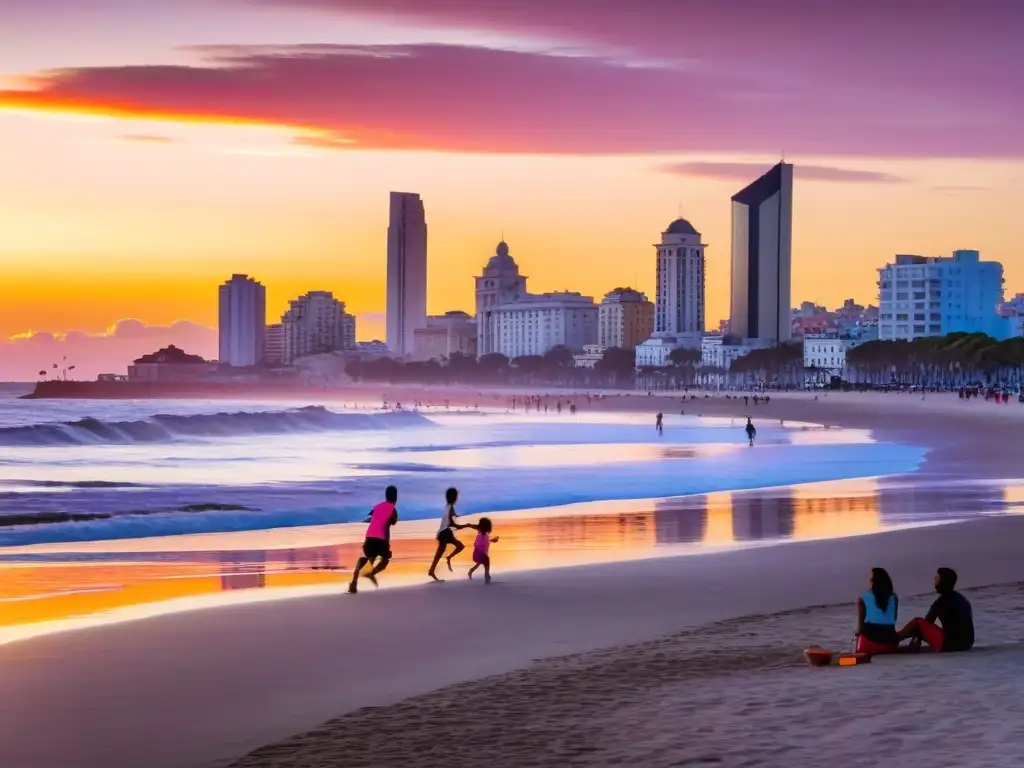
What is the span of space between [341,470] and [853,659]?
117ft

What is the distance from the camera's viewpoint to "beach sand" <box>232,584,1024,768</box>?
27.7ft

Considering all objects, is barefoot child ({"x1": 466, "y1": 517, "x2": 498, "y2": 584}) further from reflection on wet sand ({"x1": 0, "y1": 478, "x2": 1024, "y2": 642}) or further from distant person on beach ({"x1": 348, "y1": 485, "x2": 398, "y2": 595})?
distant person on beach ({"x1": 348, "y1": 485, "x2": 398, "y2": 595})

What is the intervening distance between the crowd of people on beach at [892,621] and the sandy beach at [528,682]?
30cm

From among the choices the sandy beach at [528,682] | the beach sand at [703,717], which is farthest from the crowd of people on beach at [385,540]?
the beach sand at [703,717]

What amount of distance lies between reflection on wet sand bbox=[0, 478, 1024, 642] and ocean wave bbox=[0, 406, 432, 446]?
48049 mm

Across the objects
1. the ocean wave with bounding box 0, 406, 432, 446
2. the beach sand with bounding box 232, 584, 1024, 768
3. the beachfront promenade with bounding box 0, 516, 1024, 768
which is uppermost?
the ocean wave with bounding box 0, 406, 432, 446

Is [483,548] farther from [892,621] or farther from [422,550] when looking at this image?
[892,621]

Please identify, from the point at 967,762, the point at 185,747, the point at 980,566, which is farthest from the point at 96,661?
the point at 980,566

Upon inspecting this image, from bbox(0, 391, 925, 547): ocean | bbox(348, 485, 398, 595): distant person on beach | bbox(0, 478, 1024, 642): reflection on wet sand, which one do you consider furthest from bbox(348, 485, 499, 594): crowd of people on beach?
bbox(0, 391, 925, 547): ocean

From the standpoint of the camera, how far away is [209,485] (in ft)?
125

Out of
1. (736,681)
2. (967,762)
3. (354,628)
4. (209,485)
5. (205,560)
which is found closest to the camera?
(967,762)

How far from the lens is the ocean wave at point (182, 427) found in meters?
74.2

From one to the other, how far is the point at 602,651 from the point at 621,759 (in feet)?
13.7

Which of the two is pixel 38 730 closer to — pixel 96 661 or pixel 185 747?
pixel 185 747
